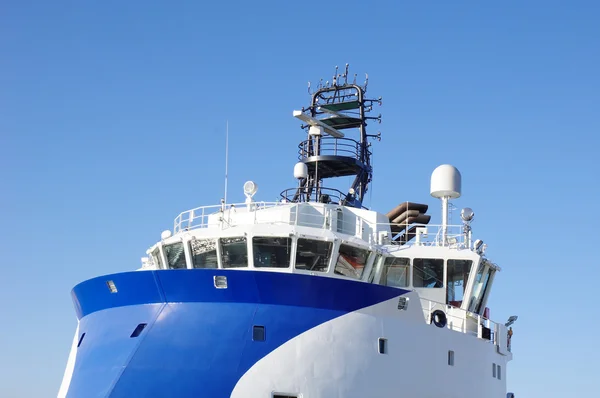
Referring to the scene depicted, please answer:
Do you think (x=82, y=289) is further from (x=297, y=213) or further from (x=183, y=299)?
(x=297, y=213)

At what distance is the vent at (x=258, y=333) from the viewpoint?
22.4 metres

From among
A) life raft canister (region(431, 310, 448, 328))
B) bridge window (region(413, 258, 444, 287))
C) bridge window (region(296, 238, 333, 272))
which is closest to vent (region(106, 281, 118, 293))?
bridge window (region(296, 238, 333, 272))

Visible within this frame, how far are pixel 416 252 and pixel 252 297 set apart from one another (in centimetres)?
773

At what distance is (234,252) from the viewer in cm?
2570

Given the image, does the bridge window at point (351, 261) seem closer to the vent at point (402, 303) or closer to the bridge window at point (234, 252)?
the vent at point (402, 303)

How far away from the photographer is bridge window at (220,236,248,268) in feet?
A: 83.7

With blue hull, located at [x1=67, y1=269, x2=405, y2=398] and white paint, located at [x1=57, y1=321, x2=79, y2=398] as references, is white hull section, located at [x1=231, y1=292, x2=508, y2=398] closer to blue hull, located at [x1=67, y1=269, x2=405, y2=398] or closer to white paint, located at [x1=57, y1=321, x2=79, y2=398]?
blue hull, located at [x1=67, y1=269, x2=405, y2=398]

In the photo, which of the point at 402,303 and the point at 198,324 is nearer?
the point at 198,324

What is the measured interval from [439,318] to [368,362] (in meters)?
3.12

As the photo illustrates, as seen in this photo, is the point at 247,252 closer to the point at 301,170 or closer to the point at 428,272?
the point at 301,170

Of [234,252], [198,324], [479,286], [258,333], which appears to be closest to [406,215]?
[479,286]

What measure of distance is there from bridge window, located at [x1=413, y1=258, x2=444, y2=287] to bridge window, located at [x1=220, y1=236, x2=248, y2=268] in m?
6.26

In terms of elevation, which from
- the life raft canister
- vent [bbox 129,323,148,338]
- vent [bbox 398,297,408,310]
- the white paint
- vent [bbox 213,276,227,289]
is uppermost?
vent [bbox 213,276,227,289]

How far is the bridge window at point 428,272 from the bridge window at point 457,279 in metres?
0.32
